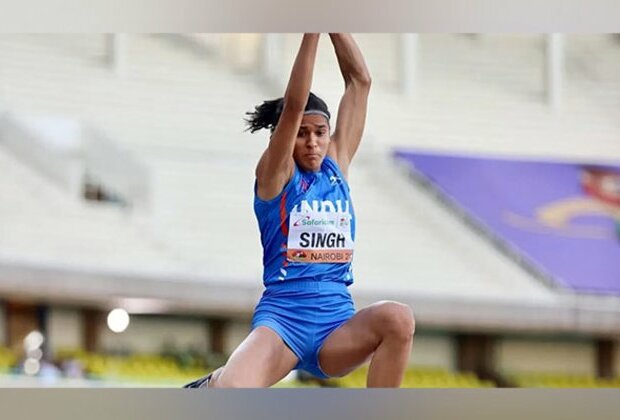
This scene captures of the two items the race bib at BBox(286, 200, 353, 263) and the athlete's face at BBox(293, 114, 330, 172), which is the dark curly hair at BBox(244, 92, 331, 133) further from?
the race bib at BBox(286, 200, 353, 263)

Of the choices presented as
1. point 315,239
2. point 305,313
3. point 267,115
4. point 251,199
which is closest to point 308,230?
point 315,239

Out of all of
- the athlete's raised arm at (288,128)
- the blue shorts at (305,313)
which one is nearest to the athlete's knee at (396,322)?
the blue shorts at (305,313)

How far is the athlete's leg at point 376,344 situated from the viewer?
126 inches

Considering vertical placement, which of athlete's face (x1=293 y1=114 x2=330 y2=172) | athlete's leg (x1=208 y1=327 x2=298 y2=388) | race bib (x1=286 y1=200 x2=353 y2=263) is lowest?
athlete's leg (x1=208 y1=327 x2=298 y2=388)

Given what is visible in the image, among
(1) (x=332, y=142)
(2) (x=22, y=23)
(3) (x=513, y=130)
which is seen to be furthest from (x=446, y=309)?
(1) (x=332, y=142)

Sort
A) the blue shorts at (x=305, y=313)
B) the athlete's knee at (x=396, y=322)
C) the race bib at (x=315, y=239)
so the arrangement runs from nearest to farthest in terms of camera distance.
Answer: the athlete's knee at (x=396, y=322)
the blue shorts at (x=305, y=313)
the race bib at (x=315, y=239)

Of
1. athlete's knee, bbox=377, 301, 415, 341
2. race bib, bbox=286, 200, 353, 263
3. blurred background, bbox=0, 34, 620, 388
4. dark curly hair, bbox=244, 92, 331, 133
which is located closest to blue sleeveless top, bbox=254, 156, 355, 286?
race bib, bbox=286, 200, 353, 263

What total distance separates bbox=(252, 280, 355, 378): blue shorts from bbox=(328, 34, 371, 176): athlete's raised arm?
0.35 metres

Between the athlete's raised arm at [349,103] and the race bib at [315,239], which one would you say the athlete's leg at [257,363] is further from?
the athlete's raised arm at [349,103]

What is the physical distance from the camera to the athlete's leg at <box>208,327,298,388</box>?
10.6 ft

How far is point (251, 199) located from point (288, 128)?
413 cm

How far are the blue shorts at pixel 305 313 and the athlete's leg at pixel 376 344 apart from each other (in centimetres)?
4

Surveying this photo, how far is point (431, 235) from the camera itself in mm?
8102

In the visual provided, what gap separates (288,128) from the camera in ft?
10.8
